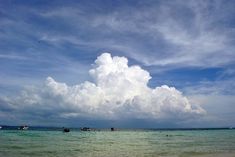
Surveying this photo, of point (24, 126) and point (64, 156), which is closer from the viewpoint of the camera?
point (64, 156)

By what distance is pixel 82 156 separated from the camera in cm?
3444

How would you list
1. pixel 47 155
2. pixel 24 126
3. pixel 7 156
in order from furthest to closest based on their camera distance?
pixel 24 126, pixel 47 155, pixel 7 156

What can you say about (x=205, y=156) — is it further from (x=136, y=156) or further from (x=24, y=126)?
(x=24, y=126)

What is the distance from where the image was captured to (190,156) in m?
35.2

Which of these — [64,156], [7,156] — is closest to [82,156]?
[64,156]

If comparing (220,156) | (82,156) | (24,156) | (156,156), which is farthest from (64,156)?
(220,156)

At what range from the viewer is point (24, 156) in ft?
109

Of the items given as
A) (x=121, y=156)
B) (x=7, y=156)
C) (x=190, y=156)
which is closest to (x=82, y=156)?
(x=121, y=156)

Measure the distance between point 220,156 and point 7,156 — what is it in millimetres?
21839

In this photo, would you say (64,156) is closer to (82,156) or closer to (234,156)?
(82,156)

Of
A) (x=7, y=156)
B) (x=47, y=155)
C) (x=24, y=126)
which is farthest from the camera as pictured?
(x=24, y=126)

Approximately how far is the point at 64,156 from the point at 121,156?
587 centimetres

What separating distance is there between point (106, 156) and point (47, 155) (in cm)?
625

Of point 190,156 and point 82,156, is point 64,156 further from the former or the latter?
point 190,156
